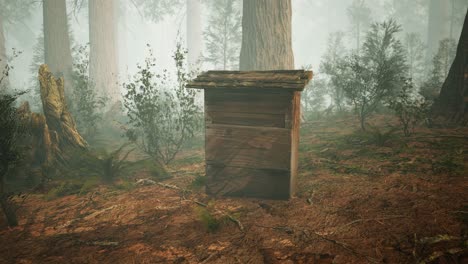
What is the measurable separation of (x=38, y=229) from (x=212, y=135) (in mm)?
2071

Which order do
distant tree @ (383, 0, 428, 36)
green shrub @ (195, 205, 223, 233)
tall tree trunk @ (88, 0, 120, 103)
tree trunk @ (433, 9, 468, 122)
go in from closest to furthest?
green shrub @ (195, 205, 223, 233), tree trunk @ (433, 9, 468, 122), tall tree trunk @ (88, 0, 120, 103), distant tree @ (383, 0, 428, 36)

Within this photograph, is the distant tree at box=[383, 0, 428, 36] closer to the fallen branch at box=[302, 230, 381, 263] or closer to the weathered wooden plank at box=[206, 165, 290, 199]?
the weathered wooden plank at box=[206, 165, 290, 199]

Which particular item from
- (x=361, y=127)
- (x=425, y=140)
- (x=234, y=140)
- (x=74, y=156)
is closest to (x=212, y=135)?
(x=234, y=140)

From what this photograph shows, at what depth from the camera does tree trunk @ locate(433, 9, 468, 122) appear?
5.90 m

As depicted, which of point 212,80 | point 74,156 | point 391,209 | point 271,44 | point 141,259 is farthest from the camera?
point 271,44

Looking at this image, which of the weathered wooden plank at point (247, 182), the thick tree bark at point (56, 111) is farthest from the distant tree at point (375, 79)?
the thick tree bark at point (56, 111)

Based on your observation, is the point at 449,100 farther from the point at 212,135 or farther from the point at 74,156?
the point at 74,156

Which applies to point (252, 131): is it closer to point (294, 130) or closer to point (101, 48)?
point (294, 130)

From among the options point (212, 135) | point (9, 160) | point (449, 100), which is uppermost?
point (449, 100)

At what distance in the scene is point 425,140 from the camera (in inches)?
203

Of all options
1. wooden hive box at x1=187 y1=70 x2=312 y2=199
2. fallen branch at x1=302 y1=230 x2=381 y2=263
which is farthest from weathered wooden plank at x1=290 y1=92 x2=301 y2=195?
fallen branch at x1=302 y1=230 x2=381 y2=263

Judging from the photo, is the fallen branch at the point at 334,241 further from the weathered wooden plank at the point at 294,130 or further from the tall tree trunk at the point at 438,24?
the tall tree trunk at the point at 438,24

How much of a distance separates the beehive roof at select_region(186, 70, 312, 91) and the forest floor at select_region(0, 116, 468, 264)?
131 cm

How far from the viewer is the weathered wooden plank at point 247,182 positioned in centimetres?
365
